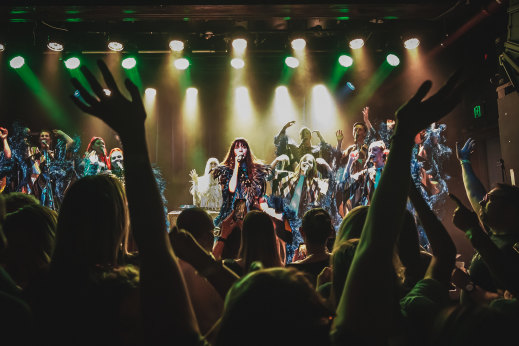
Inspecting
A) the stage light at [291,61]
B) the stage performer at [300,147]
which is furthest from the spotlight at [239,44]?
the stage performer at [300,147]

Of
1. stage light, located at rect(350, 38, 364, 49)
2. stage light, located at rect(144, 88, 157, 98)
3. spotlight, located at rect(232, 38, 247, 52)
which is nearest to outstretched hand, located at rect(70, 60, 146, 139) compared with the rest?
spotlight, located at rect(232, 38, 247, 52)

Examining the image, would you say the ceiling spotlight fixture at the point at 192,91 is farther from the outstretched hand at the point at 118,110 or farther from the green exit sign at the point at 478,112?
the outstretched hand at the point at 118,110

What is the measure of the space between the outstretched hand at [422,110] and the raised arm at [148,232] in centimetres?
60

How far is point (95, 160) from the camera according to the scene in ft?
28.9

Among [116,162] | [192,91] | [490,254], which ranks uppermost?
[192,91]

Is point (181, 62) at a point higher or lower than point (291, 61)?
higher

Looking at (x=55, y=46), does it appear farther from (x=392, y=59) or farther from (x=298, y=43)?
(x=392, y=59)

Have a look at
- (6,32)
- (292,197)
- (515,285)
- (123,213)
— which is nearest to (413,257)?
(515,285)

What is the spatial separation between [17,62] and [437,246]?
10.0 m

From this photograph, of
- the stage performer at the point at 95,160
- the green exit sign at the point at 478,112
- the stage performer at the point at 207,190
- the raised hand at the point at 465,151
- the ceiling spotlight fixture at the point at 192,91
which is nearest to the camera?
the raised hand at the point at 465,151

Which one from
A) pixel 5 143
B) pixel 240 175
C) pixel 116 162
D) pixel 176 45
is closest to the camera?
→ pixel 240 175

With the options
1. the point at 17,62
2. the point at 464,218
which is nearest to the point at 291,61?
the point at 17,62

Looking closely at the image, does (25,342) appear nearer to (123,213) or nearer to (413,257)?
(123,213)

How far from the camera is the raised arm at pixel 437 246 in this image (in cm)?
126
